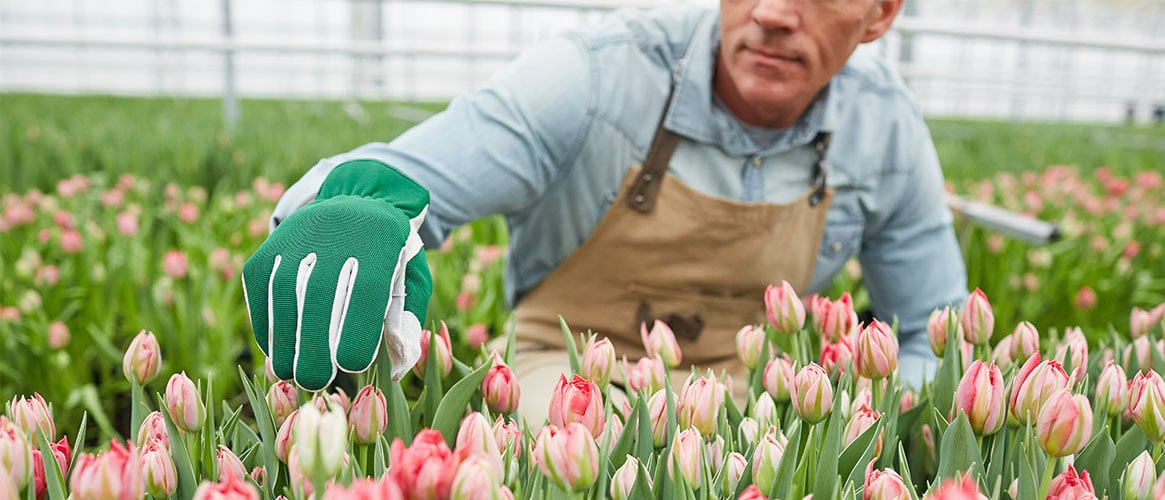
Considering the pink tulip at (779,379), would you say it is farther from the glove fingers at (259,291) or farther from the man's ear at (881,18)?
the man's ear at (881,18)

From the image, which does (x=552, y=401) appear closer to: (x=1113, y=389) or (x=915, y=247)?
(x=1113, y=389)

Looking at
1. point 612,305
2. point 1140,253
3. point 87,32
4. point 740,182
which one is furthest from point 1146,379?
point 87,32

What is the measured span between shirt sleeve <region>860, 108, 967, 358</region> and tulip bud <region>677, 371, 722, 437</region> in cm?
94

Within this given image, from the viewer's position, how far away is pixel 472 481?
0.49m

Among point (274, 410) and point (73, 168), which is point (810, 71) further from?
point (73, 168)

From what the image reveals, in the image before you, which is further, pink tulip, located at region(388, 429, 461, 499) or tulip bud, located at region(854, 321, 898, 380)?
tulip bud, located at region(854, 321, 898, 380)

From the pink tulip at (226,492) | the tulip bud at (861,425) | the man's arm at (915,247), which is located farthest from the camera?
the man's arm at (915,247)

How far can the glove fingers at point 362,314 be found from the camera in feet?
2.41

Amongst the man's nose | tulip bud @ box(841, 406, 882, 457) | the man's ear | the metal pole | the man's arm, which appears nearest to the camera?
tulip bud @ box(841, 406, 882, 457)

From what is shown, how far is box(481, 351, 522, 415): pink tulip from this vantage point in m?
0.78

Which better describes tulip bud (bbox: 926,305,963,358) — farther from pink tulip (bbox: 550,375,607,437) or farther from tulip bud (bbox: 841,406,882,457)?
pink tulip (bbox: 550,375,607,437)

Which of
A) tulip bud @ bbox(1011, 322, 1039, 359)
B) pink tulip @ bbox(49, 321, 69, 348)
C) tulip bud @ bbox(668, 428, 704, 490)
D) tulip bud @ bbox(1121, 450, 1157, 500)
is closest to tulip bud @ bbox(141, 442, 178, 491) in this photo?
tulip bud @ bbox(668, 428, 704, 490)

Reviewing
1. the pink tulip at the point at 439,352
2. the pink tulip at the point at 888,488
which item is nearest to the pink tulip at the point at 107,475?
the pink tulip at the point at 439,352

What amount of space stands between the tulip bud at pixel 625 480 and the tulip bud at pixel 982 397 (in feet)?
0.86
